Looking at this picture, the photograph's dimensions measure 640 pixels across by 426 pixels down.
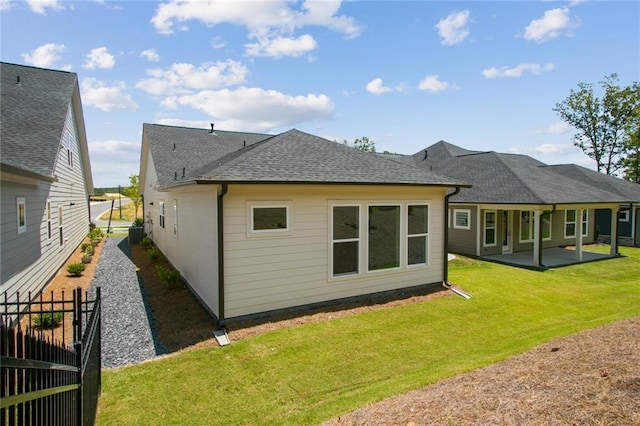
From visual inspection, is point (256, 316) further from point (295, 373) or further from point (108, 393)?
point (108, 393)

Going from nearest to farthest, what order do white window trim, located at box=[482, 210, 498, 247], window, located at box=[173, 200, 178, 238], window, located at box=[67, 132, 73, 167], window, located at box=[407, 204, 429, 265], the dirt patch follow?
the dirt patch < window, located at box=[407, 204, 429, 265] < window, located at box=[173, 200, 178, 238] < window, located at box=[67, 132, 73, 167] < white window trim, located at box=[482, 210, 498, 247]

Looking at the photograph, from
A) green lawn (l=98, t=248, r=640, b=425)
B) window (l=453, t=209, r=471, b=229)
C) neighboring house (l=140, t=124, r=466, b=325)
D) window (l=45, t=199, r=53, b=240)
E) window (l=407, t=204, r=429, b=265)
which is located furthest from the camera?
window (l=453, t=209, r=471, b=229)

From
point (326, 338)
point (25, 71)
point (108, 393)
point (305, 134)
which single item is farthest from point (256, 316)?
point (25, 71)

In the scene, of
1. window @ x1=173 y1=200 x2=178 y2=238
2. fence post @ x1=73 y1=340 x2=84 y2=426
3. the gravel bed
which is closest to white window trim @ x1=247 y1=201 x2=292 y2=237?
the gravel bed

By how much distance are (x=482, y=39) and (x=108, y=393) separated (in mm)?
13623

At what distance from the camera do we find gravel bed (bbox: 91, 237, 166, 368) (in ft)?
20.1

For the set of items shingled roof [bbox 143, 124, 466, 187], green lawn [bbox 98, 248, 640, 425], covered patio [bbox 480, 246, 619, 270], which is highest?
shingled roof [bbox 143, 124, 466, 187]

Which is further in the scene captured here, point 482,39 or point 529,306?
point 482,39

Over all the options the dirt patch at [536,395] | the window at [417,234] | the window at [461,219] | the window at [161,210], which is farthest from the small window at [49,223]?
the window at [461,219]

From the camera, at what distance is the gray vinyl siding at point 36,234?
6996mm

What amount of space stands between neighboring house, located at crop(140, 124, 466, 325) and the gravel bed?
4.34 feet

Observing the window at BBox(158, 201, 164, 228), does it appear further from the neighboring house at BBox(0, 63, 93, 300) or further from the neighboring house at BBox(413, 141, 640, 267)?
the neighboring house at BBox(413, 141, 640, 267)

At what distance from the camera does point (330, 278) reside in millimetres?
8281

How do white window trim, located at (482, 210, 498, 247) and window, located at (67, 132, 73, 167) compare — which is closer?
window, located at (67, 132, 73, 167)
